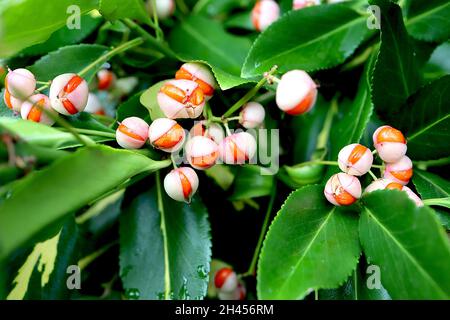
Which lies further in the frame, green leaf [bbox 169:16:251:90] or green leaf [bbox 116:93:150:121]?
green leaf [bbox 169:16:251:90]

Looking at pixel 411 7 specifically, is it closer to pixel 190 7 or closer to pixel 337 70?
pixel 337 70

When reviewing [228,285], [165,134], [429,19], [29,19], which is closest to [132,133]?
[165,134]

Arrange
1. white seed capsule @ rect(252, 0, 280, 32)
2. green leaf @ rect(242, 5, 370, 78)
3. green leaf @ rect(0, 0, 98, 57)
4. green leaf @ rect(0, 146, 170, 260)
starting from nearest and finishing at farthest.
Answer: green leaf @ rect(0, 146, 170, 260) → green leaf @ rect(0, 0, 98, 57) → green leaf @ rect(242, 5, 370, 78) → white seed capsule @ rect(252, 0, 280, 32)

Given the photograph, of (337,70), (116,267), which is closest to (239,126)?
(337,70)

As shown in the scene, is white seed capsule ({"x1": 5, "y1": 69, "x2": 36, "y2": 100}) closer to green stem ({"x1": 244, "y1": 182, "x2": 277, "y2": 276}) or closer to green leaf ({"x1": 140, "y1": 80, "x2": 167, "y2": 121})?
green leaf ({"x1": 140, "y1": 80, "x2": 167, "y2": 121})

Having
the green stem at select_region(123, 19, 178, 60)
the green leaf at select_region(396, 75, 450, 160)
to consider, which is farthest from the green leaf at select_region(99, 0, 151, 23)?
the green leaf at select_region(396, 75, 450, 160)

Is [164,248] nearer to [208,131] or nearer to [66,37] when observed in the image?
[208,131]

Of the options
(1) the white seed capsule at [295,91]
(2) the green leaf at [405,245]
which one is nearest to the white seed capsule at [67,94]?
(1) the white seed capsule at [295,91]
